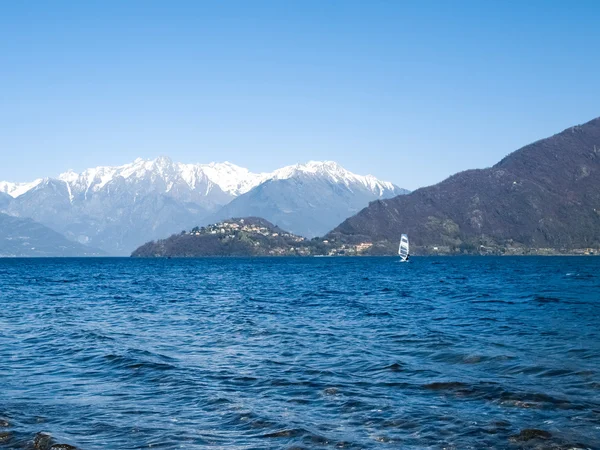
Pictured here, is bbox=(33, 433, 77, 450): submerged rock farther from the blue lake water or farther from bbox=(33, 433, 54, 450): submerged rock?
the blue lake water

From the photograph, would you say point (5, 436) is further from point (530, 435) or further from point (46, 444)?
point (530, 435)

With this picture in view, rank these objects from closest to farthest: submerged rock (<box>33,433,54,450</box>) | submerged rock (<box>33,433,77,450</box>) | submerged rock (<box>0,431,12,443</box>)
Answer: submerged rock (<box>33,433,77,450</box>) < submerged rock (<box>33,433,54,450</box>) < submerged rock (<box>0,431,12,443</box>)

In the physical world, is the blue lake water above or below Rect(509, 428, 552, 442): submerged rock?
above

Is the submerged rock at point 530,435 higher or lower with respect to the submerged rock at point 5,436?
lower

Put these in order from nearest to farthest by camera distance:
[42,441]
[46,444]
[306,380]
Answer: [46,444]
[42,441]
[306,380]

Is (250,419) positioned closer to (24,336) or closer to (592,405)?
(592,405)

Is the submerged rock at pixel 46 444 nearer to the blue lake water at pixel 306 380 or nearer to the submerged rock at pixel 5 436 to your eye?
the blue lake water at pixel 306 380

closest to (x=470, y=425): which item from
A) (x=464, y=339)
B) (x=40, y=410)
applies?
(x=40, y=410)

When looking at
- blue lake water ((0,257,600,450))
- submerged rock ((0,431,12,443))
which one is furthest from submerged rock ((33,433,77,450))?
submerged rock ((0,431,12,443))


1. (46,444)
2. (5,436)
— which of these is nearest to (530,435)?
(46,444)

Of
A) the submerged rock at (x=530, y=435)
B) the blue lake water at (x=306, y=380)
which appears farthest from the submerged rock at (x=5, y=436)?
the submerged rock at (x=530, y=435)

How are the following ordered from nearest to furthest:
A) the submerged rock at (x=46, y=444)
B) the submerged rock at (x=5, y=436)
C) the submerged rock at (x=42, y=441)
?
the submerged rock at (x=46, y=444) → the submerged rock at (x=42, y=441) → the submerged rock at (x=5, y=436)

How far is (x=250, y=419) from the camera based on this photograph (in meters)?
15.6

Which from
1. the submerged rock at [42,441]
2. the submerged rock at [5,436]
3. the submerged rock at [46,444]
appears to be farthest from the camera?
the submerged rock at [5,436]
